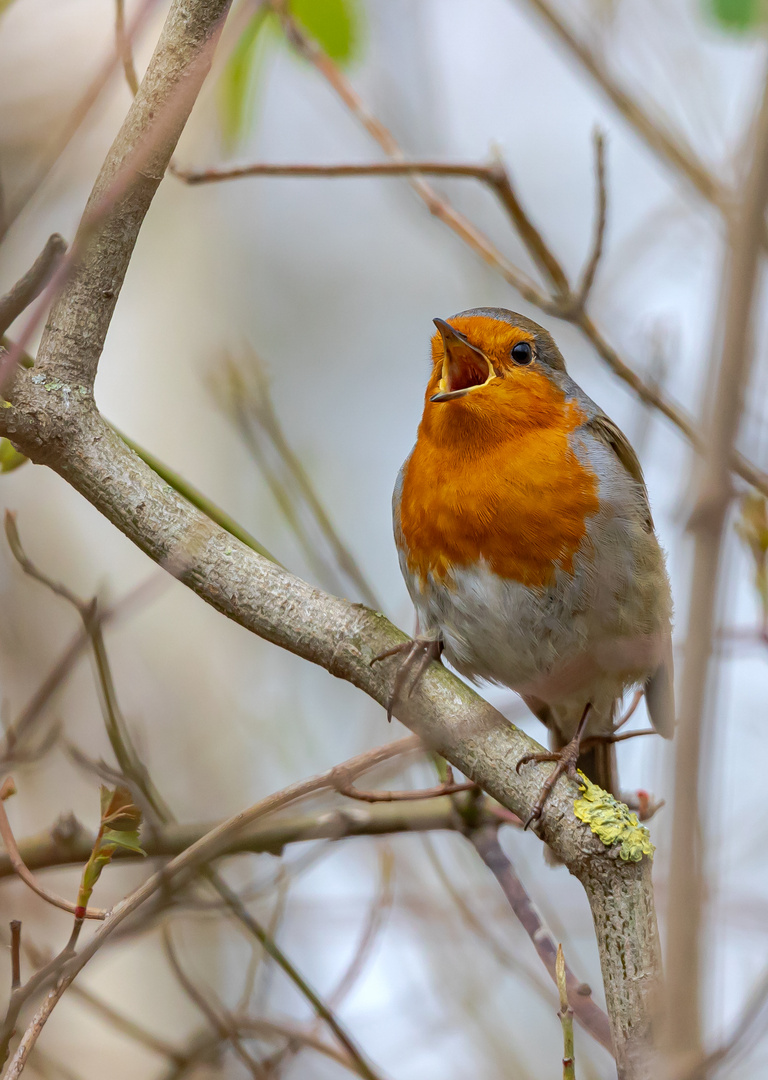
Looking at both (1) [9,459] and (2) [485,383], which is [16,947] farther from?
(2) [485,383]

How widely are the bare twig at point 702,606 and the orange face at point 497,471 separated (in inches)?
78.4

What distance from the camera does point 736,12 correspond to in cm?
210

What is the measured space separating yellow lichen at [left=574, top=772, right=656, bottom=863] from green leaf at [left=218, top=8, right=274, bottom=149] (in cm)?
176

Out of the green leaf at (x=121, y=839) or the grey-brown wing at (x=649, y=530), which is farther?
the grey-brown wing at (x=649, y=530)

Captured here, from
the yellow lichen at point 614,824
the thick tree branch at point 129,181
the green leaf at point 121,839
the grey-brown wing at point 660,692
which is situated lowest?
the green leaf at point 121,839

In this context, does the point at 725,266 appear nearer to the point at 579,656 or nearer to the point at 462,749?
the point at 462,749

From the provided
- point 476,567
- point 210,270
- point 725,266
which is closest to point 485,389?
point 476,567

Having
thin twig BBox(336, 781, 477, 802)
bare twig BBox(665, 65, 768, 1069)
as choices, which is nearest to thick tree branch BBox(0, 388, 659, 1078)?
thin twig BBox(336, 781, 477, 802)

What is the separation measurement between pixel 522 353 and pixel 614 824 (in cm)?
184

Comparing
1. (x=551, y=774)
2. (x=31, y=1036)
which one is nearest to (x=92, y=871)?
(x=31, y=1036)

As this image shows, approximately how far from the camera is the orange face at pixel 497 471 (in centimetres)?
283

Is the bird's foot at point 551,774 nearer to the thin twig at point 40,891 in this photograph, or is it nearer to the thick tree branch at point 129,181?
the thin twig at point 40,891

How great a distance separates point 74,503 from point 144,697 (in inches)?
51.4

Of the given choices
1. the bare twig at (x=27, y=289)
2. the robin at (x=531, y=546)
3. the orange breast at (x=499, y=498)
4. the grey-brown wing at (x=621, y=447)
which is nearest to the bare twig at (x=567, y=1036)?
the robin at (x=531, y=546)
